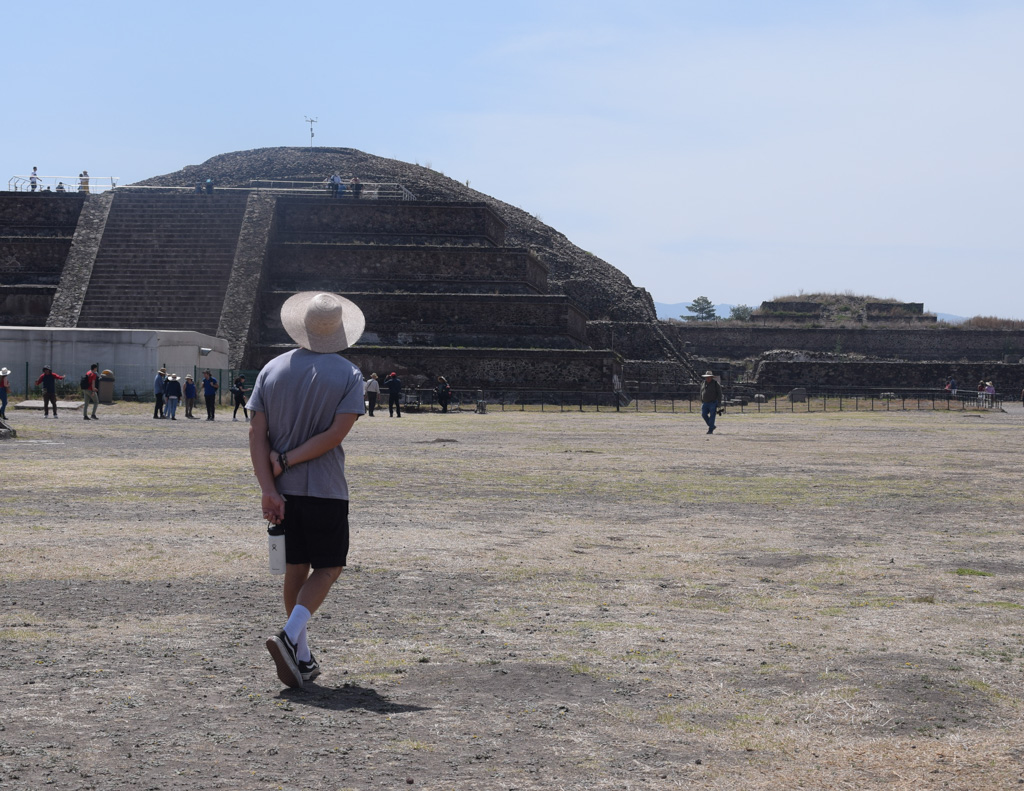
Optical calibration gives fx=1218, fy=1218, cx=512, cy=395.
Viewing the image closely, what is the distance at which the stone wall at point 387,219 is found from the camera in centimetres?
4890

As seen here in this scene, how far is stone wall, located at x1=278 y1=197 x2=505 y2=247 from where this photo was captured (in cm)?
4890

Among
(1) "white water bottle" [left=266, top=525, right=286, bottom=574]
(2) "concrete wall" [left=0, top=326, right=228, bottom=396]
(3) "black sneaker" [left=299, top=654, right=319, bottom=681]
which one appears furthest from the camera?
(2) "concrete wall" [left=0, top=326, right=228, bottom=396]

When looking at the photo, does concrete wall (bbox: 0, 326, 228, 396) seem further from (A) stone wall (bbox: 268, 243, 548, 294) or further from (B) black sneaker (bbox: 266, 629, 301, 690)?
(B) black sneaker (bbox: 266, 629, 301, 690)

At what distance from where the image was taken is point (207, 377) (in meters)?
29.5

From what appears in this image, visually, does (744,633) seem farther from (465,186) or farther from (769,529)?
(465,186)

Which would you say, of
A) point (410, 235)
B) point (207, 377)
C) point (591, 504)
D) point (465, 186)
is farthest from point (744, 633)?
point (465, 186)

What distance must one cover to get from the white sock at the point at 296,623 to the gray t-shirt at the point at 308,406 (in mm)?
473

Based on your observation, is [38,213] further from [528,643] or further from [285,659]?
[285,659]

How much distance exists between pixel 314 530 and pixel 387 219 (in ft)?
148

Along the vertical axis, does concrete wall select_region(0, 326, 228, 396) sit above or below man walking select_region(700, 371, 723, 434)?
above

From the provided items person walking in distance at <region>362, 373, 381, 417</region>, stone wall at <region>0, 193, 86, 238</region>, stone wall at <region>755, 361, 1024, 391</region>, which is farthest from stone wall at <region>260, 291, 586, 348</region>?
stone wall at <region>755, 361, 1024, 391</region>

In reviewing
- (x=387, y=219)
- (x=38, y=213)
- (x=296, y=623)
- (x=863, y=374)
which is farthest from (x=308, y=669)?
(x=863, y=374)

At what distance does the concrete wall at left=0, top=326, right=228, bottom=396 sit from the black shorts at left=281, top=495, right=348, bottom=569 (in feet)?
103

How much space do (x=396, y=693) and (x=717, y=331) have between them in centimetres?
6906
